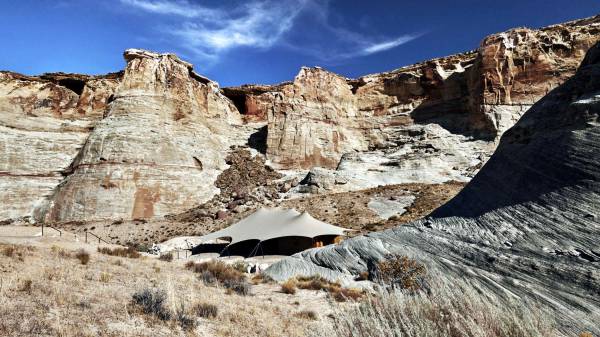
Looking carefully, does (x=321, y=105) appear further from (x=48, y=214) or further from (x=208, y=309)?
(x=208, y=309)

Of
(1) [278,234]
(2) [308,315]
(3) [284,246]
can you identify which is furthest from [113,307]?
(3) [284,246]

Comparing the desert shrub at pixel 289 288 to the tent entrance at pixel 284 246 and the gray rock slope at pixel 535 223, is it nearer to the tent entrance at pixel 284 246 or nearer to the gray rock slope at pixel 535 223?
the gray rock slope at pixel 535 223

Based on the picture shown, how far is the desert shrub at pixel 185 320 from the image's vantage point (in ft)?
20.1

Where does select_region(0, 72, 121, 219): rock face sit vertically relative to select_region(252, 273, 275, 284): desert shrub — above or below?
above

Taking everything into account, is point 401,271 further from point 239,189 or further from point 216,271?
point 239,189

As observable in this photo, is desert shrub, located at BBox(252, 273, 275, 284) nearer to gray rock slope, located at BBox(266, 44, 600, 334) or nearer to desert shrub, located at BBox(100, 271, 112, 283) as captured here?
gray rock slope, located at BBox(266, 44, 600, 334)

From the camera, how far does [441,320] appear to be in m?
3.56

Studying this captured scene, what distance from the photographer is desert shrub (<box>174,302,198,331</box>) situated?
612cm

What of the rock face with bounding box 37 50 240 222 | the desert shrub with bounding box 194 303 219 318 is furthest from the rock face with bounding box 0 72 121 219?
the desert shrub with bounding box 194 303 219 318

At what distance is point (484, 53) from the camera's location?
41094 millimetres

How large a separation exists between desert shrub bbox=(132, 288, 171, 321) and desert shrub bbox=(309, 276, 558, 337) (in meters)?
3.81

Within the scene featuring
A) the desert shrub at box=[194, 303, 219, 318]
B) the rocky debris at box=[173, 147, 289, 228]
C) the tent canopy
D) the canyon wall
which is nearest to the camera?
the desert shrub at box=[194, 303, 219, 318]

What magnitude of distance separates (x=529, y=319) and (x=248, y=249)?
72.6 ft

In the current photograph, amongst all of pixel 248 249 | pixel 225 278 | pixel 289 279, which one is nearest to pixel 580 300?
pixel 289 279
